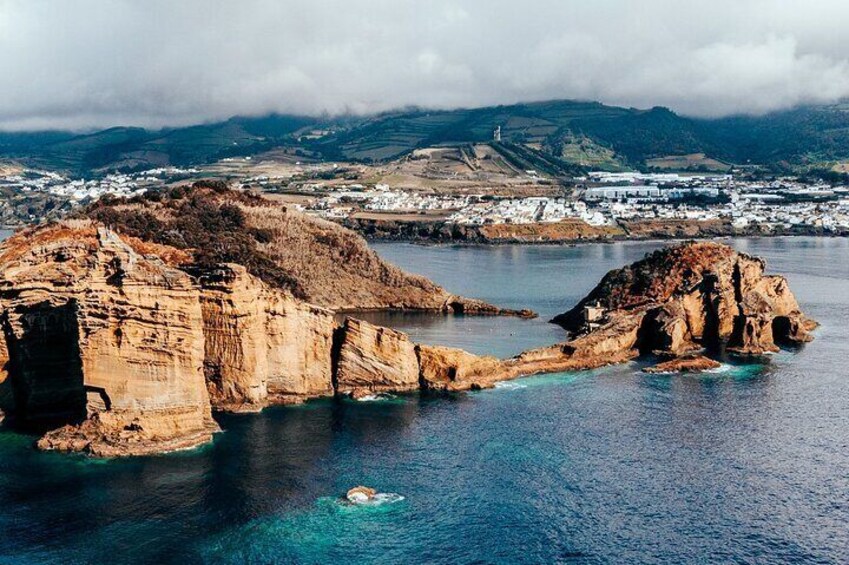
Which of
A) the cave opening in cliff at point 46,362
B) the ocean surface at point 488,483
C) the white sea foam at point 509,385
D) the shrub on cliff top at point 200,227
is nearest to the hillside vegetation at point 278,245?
the shrub on cliff top at point 200,227

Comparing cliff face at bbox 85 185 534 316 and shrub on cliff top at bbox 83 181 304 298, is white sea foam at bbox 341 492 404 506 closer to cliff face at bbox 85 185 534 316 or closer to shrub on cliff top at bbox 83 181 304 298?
shrub on cliff top at bbox 83 181 304 298

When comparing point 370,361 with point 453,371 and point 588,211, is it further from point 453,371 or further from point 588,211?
point 588,211

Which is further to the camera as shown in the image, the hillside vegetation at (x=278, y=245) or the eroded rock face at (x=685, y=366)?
the hillside vegetation at (x=278, y=245)

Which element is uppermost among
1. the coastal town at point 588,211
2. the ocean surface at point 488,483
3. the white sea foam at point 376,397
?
the coastal town at point 588,211

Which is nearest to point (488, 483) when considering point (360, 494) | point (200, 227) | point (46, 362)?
point (360, 494)

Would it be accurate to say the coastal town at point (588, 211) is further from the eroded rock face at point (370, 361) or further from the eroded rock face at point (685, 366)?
the eroded rock face at point (370, 361)

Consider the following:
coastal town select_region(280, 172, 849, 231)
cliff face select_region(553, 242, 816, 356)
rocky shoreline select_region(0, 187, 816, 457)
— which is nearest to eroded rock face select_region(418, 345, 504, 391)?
rocky shoreline select_region(0, 187, 816, 457)
